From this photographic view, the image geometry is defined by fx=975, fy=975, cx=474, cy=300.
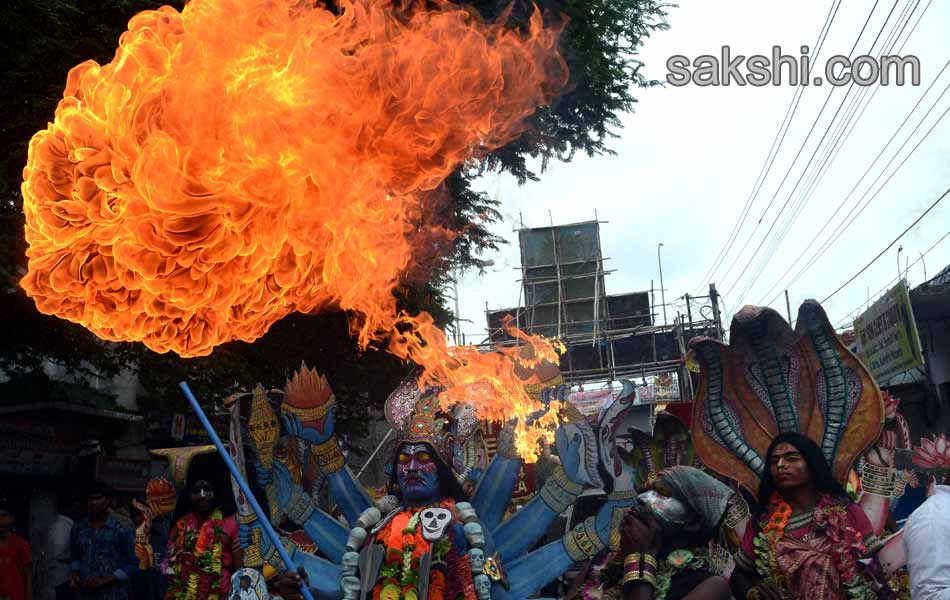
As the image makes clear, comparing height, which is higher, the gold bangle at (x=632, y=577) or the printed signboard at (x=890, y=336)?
the printed signboard at (x=890, y=336)

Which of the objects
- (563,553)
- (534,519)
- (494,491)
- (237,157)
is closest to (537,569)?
(563,553)

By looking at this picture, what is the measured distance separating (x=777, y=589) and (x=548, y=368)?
9.82ft

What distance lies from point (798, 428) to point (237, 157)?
4424 mm

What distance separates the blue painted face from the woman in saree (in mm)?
2365

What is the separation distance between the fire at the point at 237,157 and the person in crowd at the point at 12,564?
3060mm

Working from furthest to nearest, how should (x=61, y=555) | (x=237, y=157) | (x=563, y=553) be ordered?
(x=61, y=555), (x=563, y=553), (x=237, y=157)

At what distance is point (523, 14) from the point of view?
10.3 metres

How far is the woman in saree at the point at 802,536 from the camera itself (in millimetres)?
5945

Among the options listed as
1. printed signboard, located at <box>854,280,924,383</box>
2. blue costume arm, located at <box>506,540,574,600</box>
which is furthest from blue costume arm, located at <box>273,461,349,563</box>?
printed signboard, located at <box>854,280,924,383</box>

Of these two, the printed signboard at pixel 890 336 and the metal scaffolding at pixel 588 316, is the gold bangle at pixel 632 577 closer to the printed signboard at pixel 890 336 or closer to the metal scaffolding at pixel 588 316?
the printed signboard at pixel 890 336

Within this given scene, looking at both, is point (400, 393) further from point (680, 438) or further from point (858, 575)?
point (858, 575)

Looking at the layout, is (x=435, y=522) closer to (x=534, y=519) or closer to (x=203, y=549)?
(x=534, y=519)

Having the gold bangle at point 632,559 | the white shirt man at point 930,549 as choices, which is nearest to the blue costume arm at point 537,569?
the gold bangle at point 632,559

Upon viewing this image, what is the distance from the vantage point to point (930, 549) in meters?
4.69
